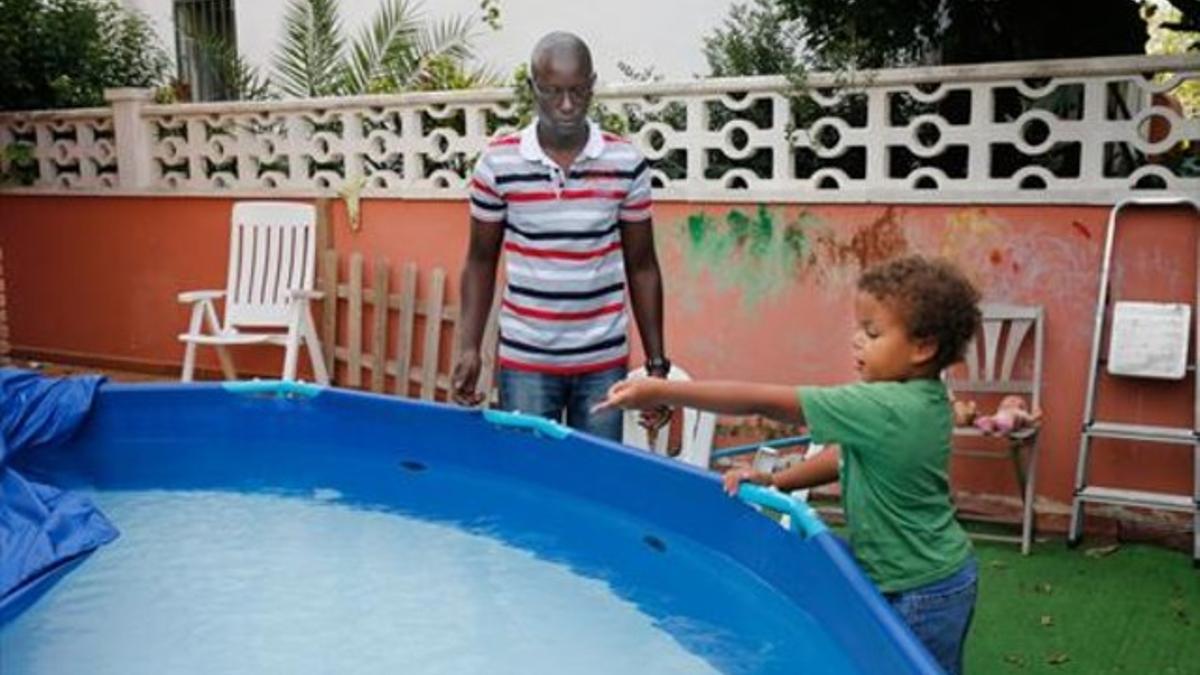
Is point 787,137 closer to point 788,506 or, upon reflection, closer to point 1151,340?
point 1151,340

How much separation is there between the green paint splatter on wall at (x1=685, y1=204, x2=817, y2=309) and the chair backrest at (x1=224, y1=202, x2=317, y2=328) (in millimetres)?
2513

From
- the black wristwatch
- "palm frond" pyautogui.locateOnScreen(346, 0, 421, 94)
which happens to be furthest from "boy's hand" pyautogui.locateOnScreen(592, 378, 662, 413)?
"palm frond" pyautogui.locateOnScreen(346, 0, 421, 94)

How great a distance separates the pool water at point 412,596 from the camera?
138 inches

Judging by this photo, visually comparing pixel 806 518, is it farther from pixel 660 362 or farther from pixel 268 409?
pixel 268 409

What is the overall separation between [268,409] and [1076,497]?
3479 mm

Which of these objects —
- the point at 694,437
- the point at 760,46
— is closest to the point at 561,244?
the point at 694,437

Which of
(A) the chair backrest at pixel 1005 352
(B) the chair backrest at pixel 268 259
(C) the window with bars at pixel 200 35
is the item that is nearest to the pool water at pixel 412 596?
(A) the chair backrest at pixel 1005 352

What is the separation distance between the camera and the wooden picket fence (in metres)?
6.45

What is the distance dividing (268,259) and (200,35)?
3705 mm

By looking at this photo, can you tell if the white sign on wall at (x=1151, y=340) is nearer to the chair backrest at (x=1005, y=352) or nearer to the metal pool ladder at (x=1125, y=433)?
the metal pool ladder at (x=1125, y=433)

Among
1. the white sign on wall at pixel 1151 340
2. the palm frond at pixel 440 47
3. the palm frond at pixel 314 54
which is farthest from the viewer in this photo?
the palm frond at pixel 314 54

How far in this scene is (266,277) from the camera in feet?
22.9

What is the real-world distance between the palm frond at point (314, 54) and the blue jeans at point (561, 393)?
5.05m

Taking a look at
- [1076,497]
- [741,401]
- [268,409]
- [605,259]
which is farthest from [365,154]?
[741,401]
